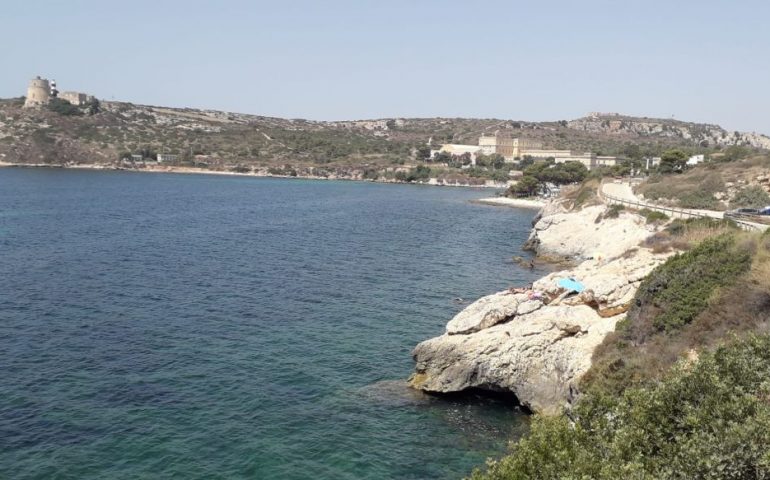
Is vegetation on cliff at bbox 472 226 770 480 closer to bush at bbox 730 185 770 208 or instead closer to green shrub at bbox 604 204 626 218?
bush at bbox 730 185 770 208

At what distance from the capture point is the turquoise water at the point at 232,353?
2208 cm

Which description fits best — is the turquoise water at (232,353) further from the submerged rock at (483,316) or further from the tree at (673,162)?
the tree at (673,162)

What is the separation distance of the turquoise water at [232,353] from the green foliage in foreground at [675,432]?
9.00 meters

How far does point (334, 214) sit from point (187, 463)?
78.8 m

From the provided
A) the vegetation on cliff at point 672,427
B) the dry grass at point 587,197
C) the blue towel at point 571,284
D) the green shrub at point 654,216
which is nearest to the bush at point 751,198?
the green shrub at point 654,216

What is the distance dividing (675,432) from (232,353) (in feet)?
77.7

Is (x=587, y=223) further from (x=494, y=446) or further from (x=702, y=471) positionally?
(x=702, y=471)

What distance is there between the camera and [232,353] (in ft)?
104

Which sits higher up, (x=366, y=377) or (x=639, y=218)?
(x=639, y=218)

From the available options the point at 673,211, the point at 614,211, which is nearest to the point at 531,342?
the point at 673,211

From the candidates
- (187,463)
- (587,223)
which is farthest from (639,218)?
(187,463)

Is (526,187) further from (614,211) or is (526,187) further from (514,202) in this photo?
(614,211)

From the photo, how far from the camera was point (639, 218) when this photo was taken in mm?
57250

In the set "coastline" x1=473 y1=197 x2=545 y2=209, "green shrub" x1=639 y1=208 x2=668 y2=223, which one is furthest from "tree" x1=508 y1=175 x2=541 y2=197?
"green shrub" x1=639 y1=208 x2=668 y2=223
